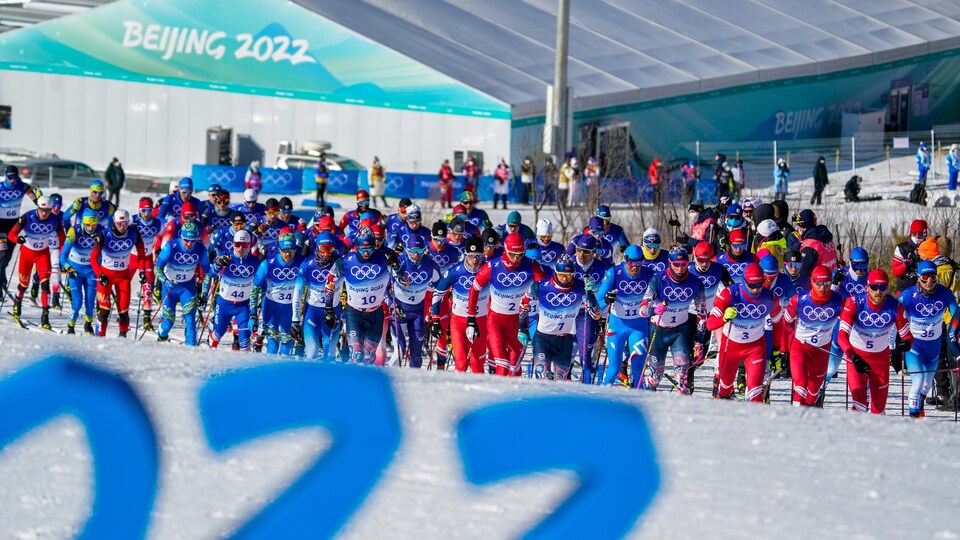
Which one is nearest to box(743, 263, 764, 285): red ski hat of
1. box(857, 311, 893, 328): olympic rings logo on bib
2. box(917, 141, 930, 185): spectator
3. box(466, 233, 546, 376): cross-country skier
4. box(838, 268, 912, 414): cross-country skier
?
box(838, 268, 912, 414): cross-country skier

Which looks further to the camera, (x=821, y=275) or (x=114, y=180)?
(x=114, y=180)

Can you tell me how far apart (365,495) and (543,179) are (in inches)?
1004

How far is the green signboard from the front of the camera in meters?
37.6

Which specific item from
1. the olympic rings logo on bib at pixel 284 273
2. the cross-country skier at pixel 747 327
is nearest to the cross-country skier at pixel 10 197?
the olympic rings logo on bib at pixel 284 273

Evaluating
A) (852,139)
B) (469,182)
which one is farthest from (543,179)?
(852,139)

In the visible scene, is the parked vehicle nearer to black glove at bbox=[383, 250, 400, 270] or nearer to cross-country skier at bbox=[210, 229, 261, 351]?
cross-country skier at bbox=[210, 229, 261, 351]

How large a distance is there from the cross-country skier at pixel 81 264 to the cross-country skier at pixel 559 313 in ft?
17.9

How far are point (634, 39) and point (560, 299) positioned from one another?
28.4 meters

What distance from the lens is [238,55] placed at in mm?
39594

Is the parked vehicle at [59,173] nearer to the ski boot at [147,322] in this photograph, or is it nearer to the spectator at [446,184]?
the spectator at [446,184]

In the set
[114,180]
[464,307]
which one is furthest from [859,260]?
[114,180]

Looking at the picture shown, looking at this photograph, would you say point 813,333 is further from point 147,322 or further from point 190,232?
point 147,322

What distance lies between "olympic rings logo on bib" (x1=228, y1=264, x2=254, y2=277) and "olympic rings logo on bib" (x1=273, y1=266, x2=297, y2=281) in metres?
0.50

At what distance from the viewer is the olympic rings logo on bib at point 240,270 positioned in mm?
14398
